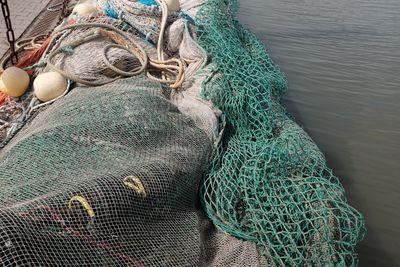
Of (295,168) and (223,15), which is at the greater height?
(223,15)

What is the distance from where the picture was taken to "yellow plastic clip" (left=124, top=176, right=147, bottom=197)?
1749 mm

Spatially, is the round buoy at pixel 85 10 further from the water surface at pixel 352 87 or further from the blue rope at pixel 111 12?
the water surface at pixel 352 87

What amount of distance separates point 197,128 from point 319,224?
1020mm

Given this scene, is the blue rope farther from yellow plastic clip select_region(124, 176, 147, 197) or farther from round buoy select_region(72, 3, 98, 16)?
yellow plastic clip select_region(124, 176, 147, 197)

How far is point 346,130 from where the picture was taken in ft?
17.7

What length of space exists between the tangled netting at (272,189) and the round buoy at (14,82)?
5.23 ft

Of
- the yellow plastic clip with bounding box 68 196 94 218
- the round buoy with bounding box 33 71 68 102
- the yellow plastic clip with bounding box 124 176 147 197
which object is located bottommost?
the round buoy with bounding box 33 71 68 102

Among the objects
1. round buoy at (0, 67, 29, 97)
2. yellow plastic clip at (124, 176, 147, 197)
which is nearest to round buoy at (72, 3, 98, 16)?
round buoy at (0, 67, 29, 97)

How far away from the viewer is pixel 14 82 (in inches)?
127

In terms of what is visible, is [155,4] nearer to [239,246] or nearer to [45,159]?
Answer: [45,159]

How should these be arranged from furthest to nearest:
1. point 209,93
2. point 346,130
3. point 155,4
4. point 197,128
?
1. point 346,130
2. point 155,4
3. point 209,93
4. point 197,128

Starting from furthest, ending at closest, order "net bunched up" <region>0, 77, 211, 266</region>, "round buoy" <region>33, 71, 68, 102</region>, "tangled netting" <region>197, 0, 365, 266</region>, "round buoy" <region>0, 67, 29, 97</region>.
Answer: "round buoy" <region>0, 67, 29, 97</region> < "round buoy" <region>33, 71, 68, 102</region> < "tangled netting" <region>197, 0, 365, 266</region> < "net bunched up" <region>0, 77, 211, 266</region>

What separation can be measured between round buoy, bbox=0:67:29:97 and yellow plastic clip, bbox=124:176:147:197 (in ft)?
6.55

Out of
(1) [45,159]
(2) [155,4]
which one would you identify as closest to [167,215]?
→ (1) [45,159]
